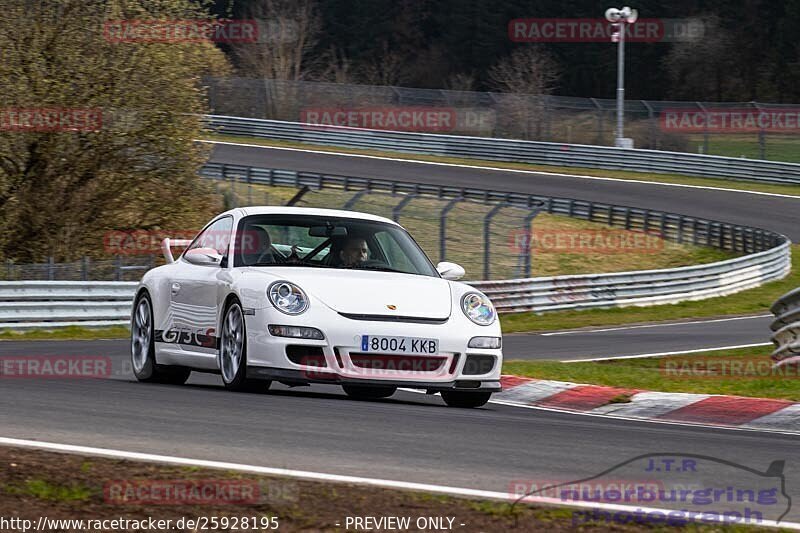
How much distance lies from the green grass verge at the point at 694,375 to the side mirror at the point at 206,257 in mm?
3682

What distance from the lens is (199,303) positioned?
34.0 ft

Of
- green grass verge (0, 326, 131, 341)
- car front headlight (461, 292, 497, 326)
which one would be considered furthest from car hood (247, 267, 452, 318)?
green grass verge (0, 326, 131, 341)

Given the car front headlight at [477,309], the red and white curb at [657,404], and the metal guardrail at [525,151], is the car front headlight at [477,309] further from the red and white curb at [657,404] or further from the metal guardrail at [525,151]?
the metal guardrail at [525,151]

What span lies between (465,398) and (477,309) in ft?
2.30

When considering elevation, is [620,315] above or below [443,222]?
below

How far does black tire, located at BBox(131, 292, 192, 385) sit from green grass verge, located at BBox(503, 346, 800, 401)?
11.1ft

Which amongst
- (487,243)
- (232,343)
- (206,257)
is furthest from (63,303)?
(232,343)

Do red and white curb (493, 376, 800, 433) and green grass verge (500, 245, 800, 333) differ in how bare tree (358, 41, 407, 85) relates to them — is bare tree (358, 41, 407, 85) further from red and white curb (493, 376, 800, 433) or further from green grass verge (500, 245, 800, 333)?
red and white curb (493, 376, 800, 433)

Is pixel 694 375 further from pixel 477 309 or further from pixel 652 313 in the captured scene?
pixel 652 313

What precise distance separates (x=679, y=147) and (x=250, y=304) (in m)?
46.5

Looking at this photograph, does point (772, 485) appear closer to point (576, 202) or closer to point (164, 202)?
point (164, 202)

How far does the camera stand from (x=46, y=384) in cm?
1006

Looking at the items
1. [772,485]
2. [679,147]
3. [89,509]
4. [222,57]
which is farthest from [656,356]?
[222,57]

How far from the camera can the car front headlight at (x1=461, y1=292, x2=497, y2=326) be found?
9.66 metres
